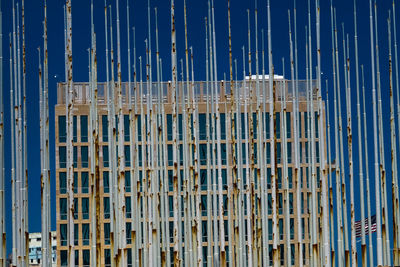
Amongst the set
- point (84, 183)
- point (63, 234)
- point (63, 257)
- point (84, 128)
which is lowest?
point (63, 257)

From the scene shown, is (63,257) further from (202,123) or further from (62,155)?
(202,123)

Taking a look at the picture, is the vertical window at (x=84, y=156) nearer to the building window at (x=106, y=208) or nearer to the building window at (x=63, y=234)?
the building window at (x=106, y=208)

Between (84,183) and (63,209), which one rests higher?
(84,183)

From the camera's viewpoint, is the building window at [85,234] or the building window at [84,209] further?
the building window at [84,209]

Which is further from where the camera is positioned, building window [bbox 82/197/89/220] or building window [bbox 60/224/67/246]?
building window [bbox 82/197/89/220]

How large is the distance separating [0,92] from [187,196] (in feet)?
5.99

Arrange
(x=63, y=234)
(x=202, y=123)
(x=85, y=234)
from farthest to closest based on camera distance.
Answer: (x=63, y=234)
(x=85, y=234)
(x=202, y=123)

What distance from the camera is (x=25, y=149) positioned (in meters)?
5.38

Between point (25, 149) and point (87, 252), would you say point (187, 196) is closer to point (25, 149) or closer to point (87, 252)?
point (25, 149)

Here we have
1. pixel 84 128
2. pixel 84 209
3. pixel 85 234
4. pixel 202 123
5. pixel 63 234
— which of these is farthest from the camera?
pixel 63 234

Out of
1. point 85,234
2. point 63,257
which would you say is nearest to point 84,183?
point 85,234

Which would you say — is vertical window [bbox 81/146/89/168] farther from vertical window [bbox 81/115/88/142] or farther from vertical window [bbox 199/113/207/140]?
vertical window [bbox 199/113/207/140]

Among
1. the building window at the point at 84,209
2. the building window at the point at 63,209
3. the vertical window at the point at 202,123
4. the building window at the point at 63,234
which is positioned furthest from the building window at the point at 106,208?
the vertical window at the point at 202,123

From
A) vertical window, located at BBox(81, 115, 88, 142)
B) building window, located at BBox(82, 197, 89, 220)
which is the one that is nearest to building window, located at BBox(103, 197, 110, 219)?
building window, located at BBox(82, 197, 89, 220)
